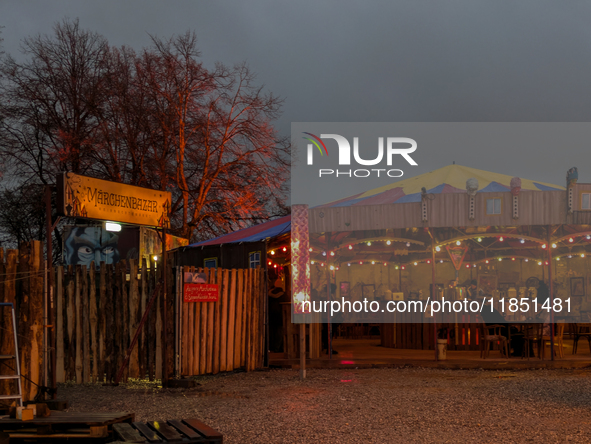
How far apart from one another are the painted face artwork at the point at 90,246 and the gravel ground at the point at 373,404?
1179cm

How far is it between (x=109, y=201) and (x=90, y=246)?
13532 millimetres

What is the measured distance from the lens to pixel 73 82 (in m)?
24.6

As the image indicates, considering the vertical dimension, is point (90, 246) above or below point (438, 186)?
below

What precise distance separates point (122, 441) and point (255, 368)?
7.51 metres

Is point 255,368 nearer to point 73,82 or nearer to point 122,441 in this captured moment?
point 122,441

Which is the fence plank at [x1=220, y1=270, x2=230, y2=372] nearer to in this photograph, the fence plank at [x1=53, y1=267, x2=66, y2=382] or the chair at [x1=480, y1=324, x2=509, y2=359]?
the fence plank at [x1=53, y1=267, x2=66, y2=382]

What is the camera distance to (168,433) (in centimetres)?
526

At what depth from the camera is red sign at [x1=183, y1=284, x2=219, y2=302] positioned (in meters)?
10.8

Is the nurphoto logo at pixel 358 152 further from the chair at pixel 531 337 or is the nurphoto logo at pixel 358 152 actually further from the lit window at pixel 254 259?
the chair at pixel 531 337

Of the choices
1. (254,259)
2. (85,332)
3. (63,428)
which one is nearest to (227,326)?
(85,332)

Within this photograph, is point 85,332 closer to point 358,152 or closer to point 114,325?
point 114,325

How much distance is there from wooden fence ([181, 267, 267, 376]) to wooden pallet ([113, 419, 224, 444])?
515 centimetres

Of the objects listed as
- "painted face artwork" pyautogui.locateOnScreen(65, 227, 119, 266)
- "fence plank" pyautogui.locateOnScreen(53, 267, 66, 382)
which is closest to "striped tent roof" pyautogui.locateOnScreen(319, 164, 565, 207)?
"fence plank" pyautogui.locateOnScreen(53, 267, 66, 382)

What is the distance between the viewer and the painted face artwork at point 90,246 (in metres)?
22.3
